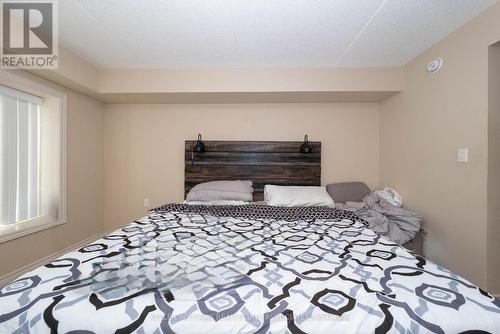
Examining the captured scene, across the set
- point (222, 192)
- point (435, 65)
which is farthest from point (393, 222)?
point (222, 192)

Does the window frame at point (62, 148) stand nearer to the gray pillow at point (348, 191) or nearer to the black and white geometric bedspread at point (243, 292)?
the black and white geometric bedspread at point (243, 292)

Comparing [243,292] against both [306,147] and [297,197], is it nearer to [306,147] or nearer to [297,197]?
[297,197]

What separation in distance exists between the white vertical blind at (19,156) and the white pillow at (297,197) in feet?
8.35

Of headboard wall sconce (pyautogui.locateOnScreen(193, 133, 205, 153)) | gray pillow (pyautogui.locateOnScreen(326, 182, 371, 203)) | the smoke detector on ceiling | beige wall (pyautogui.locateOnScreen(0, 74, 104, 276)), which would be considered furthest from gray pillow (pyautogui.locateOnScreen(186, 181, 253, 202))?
the smoke detector on ceiling

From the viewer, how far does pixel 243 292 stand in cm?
88

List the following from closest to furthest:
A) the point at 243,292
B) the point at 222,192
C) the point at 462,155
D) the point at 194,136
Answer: the point at 243,292
the point at 462,155
the point at 222,192
the point at 194,136

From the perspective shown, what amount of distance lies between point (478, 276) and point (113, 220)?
400cm

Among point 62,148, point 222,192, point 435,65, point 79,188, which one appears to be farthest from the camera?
point 79,188

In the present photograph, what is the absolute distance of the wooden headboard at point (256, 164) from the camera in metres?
3.03

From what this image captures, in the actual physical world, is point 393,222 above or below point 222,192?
below

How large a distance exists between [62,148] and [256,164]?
2.24 meters

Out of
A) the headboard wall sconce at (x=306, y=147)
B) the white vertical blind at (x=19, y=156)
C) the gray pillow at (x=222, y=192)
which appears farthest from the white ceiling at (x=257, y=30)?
the gray pillow at (x=222, y=192)

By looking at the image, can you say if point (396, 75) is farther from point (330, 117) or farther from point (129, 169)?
point (129, 169)

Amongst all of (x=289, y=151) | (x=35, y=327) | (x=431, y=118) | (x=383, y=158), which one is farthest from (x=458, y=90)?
(x=35, y=327)
